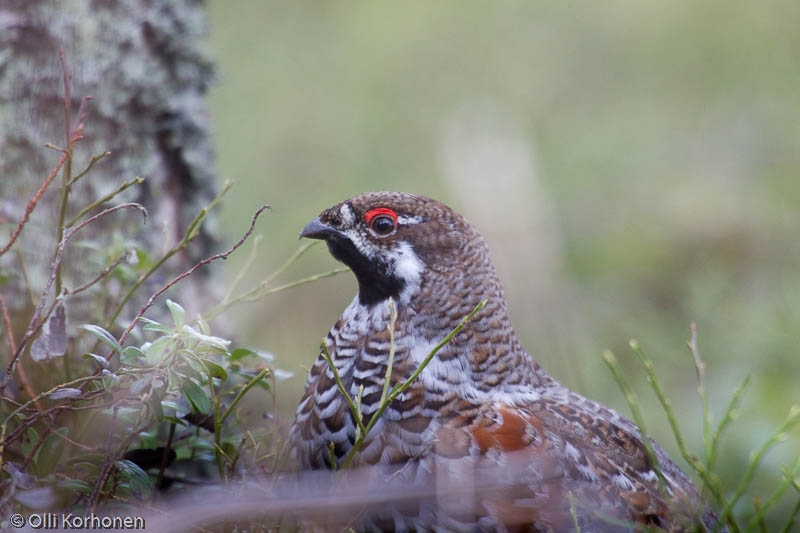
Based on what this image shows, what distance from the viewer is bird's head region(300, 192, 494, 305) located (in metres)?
3.04

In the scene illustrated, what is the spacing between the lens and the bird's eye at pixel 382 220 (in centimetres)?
303

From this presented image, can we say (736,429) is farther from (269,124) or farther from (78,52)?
(269,124)

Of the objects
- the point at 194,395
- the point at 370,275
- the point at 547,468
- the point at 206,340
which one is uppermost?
the point at 370,275

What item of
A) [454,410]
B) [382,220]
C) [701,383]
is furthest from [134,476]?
[701,383]

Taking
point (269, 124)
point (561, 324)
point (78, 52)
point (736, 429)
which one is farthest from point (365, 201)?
point (269, 124)

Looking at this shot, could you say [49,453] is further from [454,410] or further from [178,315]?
[454,410]

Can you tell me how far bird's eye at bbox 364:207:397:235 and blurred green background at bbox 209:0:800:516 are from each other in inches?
72.6

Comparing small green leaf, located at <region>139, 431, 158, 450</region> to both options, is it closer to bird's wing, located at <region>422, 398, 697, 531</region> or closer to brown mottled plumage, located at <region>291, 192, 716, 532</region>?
brown mottled plumage, located at <region>291, 192, 716, 532</region>

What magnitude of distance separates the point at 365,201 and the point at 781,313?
139 inches

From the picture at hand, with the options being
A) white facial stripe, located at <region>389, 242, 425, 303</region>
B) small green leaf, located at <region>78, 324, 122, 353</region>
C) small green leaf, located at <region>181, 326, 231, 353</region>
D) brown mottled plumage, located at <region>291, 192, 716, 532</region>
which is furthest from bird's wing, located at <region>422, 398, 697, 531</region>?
small green leaf, located at <region>78, 324, 122, 353</region>

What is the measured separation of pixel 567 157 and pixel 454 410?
6467 mm

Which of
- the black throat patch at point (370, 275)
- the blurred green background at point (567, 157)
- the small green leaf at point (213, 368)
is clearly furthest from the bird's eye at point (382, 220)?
the blurred green background at point (567, 157)

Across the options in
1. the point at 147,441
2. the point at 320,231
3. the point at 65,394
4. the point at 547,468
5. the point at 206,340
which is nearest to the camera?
the point at 65,394

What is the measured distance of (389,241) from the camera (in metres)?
3.05
